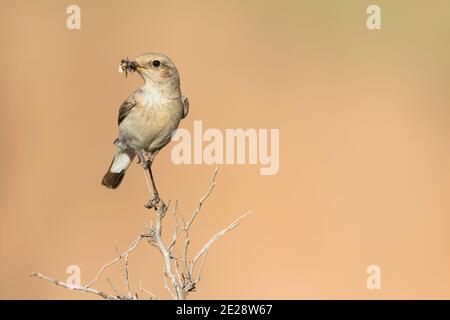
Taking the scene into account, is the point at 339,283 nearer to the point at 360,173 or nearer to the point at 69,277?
the point at 360,173

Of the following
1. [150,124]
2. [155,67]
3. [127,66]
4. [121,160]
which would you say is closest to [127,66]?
[127,66]

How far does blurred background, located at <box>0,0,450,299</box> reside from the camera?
7754 mm

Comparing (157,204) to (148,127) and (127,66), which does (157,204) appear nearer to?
(148,127)

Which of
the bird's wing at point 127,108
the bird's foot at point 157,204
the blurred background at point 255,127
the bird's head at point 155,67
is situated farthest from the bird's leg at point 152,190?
the blurred background at point 255,127

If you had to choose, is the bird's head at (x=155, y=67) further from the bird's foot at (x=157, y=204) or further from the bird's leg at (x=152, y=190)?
the bird's foot at (x=157, y=204)

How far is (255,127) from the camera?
8383 mm

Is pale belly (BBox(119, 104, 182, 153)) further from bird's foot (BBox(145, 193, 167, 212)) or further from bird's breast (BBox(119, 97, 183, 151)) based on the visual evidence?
bird's foot (BBox(145, 193, 167, 212))

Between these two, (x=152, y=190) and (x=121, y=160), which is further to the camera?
(x=121, y=160)

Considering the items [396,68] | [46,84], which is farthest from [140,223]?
[396,68]

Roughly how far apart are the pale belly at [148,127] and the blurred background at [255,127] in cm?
233

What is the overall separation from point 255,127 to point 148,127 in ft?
11.6

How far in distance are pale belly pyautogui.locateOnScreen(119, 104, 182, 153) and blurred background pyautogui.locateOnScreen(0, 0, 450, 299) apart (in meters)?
2.33

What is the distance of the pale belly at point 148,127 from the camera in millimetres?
4914

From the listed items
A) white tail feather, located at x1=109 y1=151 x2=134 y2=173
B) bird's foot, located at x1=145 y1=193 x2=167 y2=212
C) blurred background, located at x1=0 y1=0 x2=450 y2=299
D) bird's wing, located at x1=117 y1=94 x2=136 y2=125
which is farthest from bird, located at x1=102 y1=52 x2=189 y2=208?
blurred background, located at x1=0 y1=0 x2=450 y2=299
